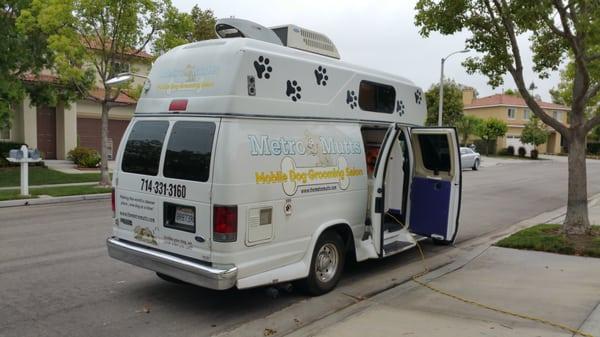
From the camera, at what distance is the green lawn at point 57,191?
14.1 metres

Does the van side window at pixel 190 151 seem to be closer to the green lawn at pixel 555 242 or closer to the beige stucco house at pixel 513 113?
the green lawn at pixel 555 242

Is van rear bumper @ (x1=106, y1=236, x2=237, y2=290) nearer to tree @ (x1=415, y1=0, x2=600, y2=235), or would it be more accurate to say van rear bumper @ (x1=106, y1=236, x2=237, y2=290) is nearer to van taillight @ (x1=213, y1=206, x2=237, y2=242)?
van taillight @ (x1=213, y1=206, x2=237, y2=242)

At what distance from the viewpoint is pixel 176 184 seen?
5.16 m

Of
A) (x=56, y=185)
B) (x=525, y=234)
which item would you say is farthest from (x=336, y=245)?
(x=56, y=185)

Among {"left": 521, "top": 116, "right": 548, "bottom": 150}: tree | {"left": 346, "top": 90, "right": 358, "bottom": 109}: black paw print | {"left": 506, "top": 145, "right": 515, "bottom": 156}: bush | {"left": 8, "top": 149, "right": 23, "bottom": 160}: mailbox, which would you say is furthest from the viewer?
{"left": 506, "top": 145, "right": 515, "bottom": 156}: bush

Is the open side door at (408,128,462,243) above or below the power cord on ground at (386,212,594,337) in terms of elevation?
above

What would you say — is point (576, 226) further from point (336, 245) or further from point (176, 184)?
point (176, 184)

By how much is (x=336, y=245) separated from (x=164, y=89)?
2672 mm

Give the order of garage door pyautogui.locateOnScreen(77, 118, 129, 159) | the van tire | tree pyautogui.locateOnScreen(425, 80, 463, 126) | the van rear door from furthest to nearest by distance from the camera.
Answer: tree pyautogui.locateOnScreen(425, 80, 463, 126)
garage door pyautogui.locateOnScreen(77, 118, 129, 159)
the van tire
the van rear door

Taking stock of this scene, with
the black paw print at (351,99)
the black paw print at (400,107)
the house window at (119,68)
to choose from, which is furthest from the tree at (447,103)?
the black paw print at (351,99)

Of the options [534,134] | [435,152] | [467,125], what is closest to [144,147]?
[435,152]

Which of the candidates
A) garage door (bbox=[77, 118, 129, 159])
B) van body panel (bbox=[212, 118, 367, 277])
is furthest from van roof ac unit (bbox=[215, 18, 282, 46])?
garage door (bbox=[77, 118, 129, 159])

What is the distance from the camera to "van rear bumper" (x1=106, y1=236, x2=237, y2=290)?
15.5 ft

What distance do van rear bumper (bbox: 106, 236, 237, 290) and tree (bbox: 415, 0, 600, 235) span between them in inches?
244
